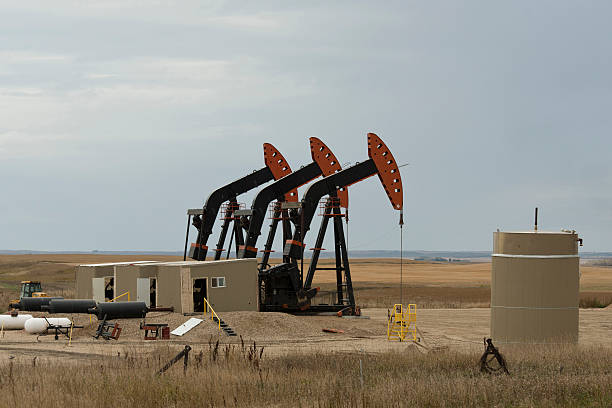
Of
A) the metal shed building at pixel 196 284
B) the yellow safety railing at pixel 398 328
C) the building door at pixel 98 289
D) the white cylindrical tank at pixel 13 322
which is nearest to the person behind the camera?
the yellow safety railing at pixel 398 328

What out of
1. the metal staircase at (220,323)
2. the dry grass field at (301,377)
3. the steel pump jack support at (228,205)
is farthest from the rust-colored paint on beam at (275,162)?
the dry grass field at (301,377)

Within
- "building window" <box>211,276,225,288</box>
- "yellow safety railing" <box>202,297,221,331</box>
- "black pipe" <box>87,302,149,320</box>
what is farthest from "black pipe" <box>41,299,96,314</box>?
"building window" <box>211,276,225,288</box>

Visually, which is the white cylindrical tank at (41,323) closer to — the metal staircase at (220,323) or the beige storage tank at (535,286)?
the metal staircase at (220,323)

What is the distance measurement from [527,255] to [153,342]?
11.1 meters

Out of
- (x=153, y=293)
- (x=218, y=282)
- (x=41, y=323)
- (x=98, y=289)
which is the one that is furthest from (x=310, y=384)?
(x=98, y=289)

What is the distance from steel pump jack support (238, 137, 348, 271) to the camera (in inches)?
1367

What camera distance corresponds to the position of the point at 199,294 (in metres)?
29.7

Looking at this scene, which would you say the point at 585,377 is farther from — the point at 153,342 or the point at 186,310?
the point at 186,310

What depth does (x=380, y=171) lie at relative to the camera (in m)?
32.8

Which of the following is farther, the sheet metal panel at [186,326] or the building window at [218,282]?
the building window at [218,282]

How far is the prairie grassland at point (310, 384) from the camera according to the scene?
12.5 metres

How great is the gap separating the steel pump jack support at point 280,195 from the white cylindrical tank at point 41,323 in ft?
32.3

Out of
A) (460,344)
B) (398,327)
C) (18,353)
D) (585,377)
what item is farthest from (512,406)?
(398,327)

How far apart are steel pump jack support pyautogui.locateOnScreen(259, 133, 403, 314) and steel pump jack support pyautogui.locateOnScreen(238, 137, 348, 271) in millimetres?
1619
